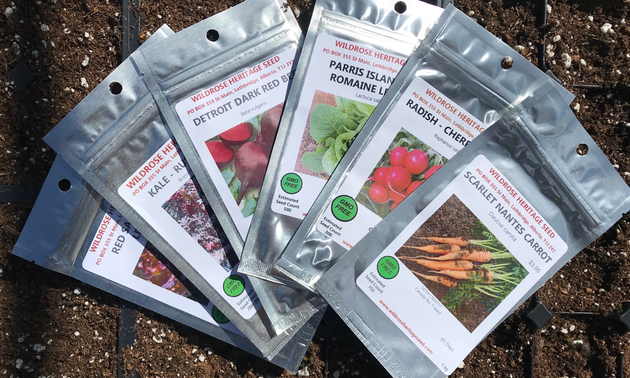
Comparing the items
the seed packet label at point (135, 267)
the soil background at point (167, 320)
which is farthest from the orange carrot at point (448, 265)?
the seed packet label at point (135, 267)

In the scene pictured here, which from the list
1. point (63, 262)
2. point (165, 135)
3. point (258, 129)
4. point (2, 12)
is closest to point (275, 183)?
point (258, 129)

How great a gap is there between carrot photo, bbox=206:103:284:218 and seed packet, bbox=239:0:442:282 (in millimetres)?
39

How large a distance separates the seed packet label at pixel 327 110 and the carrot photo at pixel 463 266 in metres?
0.31

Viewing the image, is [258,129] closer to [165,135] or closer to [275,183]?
[275,183]

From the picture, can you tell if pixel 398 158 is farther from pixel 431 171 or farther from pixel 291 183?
pixel 291 183

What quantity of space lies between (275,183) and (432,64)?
1.72ft

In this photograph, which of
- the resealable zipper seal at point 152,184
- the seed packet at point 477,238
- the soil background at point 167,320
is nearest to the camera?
the seed packet at point 477,238

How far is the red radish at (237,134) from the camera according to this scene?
1.13 m

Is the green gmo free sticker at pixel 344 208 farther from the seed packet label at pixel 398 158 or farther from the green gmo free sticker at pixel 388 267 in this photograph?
the green gmo free sticker at pixel 388 267

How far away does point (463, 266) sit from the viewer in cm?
105

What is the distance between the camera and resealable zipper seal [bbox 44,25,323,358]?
3.70 ft


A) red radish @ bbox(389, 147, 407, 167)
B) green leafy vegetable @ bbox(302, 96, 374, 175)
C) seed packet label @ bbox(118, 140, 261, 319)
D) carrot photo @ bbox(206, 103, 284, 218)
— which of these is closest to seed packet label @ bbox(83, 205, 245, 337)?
seed packet label @ bbox(118, 140, 261, 319)

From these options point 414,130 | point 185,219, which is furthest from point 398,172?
point 185,219

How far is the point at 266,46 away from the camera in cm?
115
